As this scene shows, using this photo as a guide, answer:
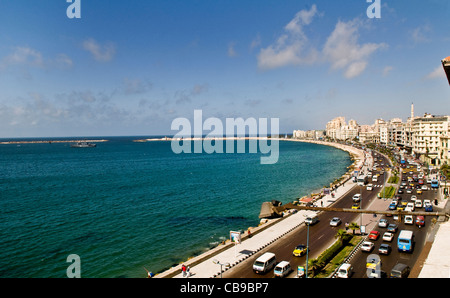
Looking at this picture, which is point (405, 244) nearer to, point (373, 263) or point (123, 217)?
point (373, 263)

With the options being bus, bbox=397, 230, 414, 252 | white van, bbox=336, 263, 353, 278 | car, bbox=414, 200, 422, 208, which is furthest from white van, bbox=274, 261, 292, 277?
car, bbox=414, 200, 422, 208

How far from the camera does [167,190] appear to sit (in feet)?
176

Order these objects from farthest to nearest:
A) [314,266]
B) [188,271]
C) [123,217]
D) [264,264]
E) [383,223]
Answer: [123,217] < [383,223] < [188,271] < [264,264] < [314,266]

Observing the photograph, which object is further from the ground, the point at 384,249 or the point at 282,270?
the point at 384,249

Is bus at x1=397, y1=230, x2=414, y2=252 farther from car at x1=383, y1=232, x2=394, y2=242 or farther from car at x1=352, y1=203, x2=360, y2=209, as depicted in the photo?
car at x1=352, y1=203, x2=360, y2=209

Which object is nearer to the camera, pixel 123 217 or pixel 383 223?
pixel 383 223

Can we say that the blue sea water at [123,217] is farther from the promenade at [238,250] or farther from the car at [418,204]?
the car at [418,204]

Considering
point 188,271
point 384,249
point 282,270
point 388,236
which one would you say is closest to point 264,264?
point 282,270

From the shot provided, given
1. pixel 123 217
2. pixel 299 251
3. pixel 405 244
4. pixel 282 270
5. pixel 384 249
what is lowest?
pixel 123 217

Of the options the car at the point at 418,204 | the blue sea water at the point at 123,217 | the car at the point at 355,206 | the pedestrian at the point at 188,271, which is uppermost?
the car at the point at 418,204

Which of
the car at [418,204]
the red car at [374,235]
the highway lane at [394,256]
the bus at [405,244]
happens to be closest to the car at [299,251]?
the highway lane at [394,256]
